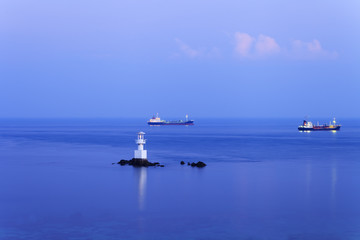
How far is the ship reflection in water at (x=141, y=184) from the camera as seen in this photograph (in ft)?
109

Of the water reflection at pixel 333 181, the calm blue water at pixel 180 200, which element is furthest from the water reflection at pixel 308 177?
the water reflection at pixel 333 181

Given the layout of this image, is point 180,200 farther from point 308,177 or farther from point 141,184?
point 308,177

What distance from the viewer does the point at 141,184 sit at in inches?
1586

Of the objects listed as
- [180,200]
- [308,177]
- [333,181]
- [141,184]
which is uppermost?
[308,177]

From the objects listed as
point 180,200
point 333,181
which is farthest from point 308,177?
point 180,200

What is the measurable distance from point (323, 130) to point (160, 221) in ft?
450

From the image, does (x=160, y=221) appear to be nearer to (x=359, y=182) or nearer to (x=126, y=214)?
(x=126, y=214)

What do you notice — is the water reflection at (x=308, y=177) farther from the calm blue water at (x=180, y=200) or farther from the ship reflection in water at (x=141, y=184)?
the ship reflection in water at (x=141, y=184)

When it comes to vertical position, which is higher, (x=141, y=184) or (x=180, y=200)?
(x=141, y=184)

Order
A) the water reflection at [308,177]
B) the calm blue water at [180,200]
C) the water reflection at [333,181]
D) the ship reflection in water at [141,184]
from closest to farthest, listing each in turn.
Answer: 1. the calm blue water at [180,200]
2. the ship reflection in water at [141,184]
3. the water reflection at [333,181]
4. the water reflection at [308,177]

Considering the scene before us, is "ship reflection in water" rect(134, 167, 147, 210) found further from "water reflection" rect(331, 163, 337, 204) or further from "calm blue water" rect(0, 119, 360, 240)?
"water reflection" rect(331, 163, 337, 204)

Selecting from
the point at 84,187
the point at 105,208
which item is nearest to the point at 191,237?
the point at 105,208

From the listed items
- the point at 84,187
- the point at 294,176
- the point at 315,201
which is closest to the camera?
the point at 315,201

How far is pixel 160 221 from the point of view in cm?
2755
